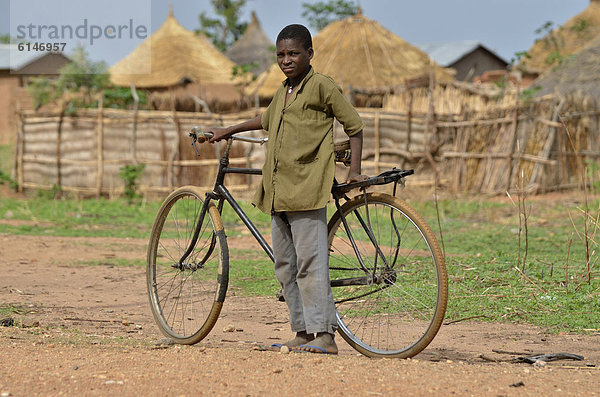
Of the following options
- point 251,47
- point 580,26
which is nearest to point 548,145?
point 580,26

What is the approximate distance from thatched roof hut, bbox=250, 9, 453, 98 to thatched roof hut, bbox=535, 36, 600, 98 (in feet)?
8.97

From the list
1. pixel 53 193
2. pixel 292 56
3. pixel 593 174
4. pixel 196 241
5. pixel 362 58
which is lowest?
pixel 53 193

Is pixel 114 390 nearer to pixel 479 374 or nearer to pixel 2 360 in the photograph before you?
pixel 2 360

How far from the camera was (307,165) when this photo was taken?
333 centimetres

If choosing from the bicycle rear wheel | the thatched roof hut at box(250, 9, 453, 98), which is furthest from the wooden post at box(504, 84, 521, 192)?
the bicycle rear wheel

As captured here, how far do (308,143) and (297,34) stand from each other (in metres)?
0.48

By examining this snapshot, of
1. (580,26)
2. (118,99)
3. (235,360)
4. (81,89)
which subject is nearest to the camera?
(235,360)

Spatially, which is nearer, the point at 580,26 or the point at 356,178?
the point at 356,178

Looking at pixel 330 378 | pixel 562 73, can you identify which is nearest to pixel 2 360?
pixel 330 378

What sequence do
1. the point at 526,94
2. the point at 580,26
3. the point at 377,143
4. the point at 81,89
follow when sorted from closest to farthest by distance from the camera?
the point at 377,143 → the point at 526,94 → the point at 81,89 → the point at 580,26

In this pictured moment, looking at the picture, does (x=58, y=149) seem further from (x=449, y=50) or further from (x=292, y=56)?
(x=449, y=50)

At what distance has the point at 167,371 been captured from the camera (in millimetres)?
2889

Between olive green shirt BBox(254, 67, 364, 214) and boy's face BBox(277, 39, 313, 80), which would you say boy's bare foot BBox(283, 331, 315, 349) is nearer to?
olive green shirt BBox(254, 67, 364, 214)

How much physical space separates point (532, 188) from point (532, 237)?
5359 mm
